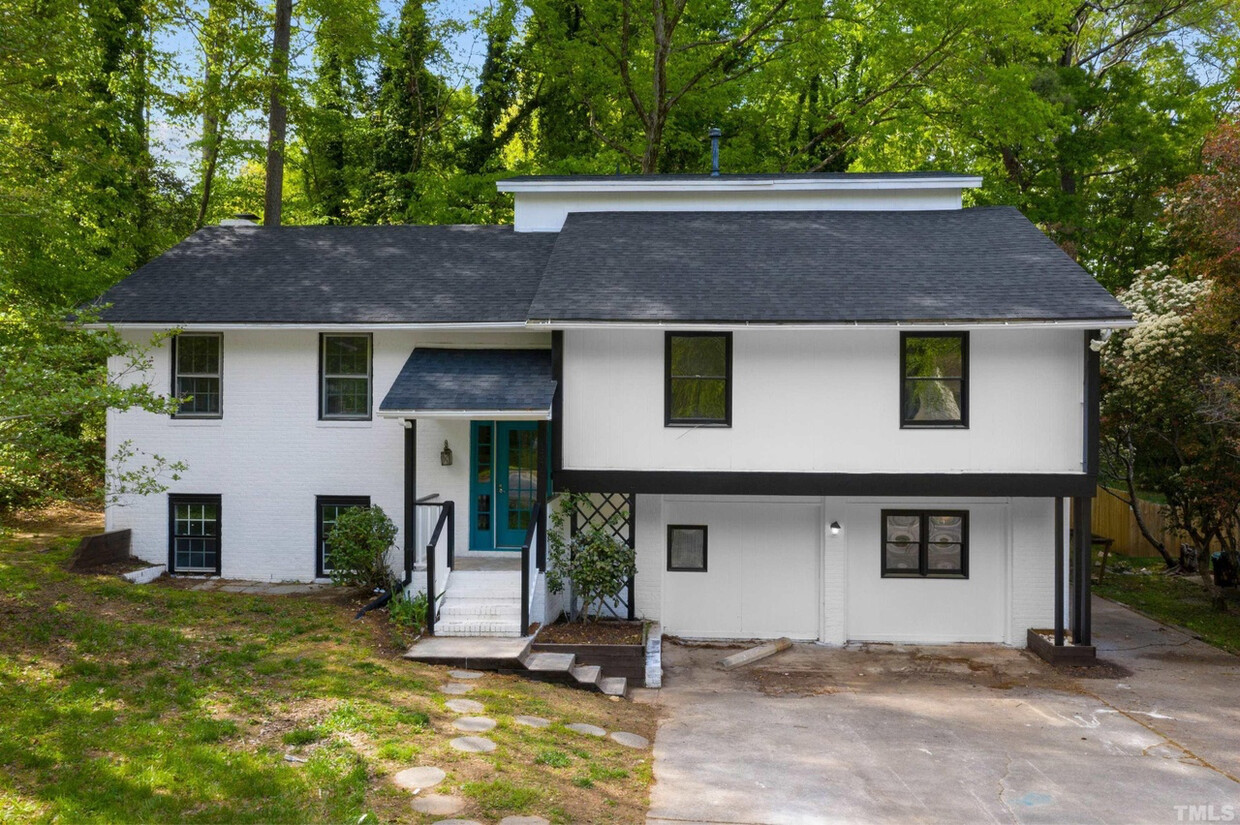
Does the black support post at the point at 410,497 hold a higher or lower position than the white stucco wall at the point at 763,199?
lower

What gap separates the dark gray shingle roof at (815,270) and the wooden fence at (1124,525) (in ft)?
33.3

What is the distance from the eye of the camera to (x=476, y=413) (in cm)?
1212

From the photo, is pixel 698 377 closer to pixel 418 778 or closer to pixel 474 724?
pixel 474 724

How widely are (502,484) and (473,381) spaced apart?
1.86 m

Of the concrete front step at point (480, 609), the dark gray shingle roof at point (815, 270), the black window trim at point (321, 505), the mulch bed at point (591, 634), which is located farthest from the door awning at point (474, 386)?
the mulch bed at point (591, 634)

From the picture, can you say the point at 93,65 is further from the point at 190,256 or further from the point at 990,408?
the point at 990,408

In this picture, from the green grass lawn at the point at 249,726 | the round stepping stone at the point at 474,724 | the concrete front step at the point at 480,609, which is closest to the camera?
the green grass lawn at the point at 249,726

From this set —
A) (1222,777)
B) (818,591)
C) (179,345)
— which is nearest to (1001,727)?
(1222,777)

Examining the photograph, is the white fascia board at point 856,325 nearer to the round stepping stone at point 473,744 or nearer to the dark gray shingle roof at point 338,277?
the dark gray shingle roof at point 338,277

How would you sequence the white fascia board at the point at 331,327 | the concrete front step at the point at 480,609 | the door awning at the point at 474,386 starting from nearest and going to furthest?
1. the concrete front step at the point at 480,609
2. the door awning at the point at 474,386
3. the white fascia board at the point at 331,327

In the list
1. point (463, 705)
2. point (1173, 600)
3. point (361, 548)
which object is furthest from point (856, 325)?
point (1173, 600)

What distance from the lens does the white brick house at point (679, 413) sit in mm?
12516

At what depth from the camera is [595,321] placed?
40.4 ft

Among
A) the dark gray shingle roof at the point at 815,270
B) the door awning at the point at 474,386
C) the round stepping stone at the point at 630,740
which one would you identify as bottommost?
the round stepping stone at the point at 630,740
